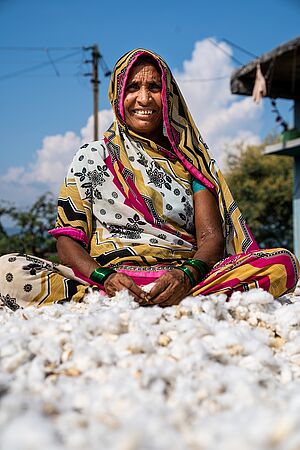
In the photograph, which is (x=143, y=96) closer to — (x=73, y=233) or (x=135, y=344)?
(x=73, y=233)

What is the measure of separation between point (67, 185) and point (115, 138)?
440 mm

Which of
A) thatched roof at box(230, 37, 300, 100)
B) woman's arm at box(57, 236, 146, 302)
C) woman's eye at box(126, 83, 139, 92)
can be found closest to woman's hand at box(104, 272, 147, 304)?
woman's arm at box(57, 236, 146, 302)

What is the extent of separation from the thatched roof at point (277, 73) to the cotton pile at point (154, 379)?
703cm

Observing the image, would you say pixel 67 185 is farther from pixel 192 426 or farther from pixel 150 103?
pixel 192 426

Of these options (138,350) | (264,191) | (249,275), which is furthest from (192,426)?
(264,191)

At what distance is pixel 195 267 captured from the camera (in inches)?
109

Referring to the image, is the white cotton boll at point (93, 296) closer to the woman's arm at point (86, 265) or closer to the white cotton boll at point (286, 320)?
the woman's arm at point (86, 265)

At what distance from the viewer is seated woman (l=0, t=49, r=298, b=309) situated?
9.09 feet

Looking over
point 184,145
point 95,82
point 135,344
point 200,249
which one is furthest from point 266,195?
point 135,344

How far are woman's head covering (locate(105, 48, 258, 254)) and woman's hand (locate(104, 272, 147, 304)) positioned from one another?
0.89 meters

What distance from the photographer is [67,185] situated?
3.14 meters

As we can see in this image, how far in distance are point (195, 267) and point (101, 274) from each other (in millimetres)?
485

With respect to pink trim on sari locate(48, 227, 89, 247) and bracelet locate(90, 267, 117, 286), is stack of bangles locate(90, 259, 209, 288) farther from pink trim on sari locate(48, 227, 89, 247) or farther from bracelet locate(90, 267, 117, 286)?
pink trim on sari locate(48, 227, 89, 247)

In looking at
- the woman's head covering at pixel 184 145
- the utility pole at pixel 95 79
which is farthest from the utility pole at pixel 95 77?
the woman's head covering at pixel 184 145
